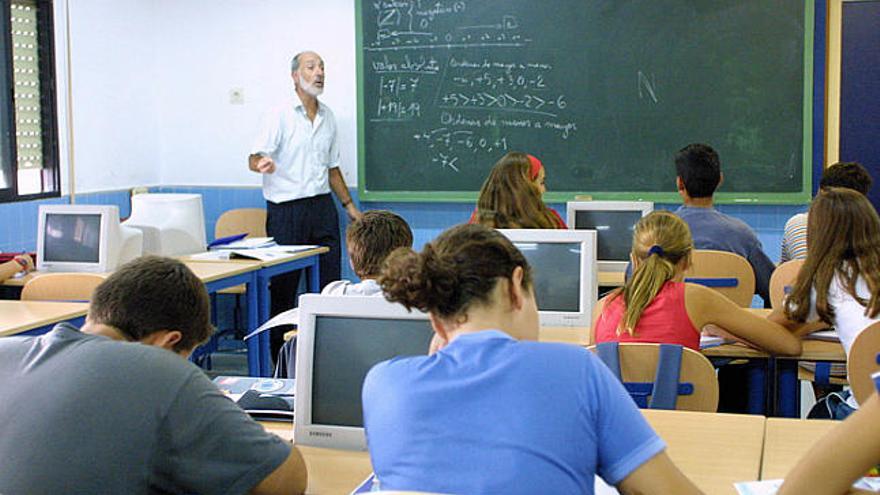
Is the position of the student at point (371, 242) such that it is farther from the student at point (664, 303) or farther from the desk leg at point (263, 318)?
the desk leg at point (263, 318)

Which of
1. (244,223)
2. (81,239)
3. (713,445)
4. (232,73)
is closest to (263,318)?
(81,239)

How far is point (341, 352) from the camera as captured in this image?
2268 millimetres

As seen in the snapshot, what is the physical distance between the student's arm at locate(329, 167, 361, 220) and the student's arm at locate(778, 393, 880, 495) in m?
5.81

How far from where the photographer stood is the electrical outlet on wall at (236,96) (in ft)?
24.5

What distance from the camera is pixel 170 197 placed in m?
5.89

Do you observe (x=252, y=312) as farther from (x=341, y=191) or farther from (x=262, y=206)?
(x=262, y=206)

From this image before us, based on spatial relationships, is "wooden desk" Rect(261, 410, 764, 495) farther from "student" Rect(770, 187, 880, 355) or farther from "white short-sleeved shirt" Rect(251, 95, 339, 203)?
"white short-sleeved shirt" Rect(251, 95, 339, 203)

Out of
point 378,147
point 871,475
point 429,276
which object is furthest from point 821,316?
point 378,147

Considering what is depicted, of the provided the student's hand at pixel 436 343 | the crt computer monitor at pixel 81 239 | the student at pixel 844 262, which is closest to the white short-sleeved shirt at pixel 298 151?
the crt computer monitor at pixel 81 239

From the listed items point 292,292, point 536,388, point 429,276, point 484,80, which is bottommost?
point 292,292

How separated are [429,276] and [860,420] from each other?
27.5 inches

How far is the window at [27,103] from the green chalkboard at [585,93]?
1.94 metres

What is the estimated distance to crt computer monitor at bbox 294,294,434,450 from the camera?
7.22 ft

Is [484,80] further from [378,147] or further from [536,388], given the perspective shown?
[536,388]
